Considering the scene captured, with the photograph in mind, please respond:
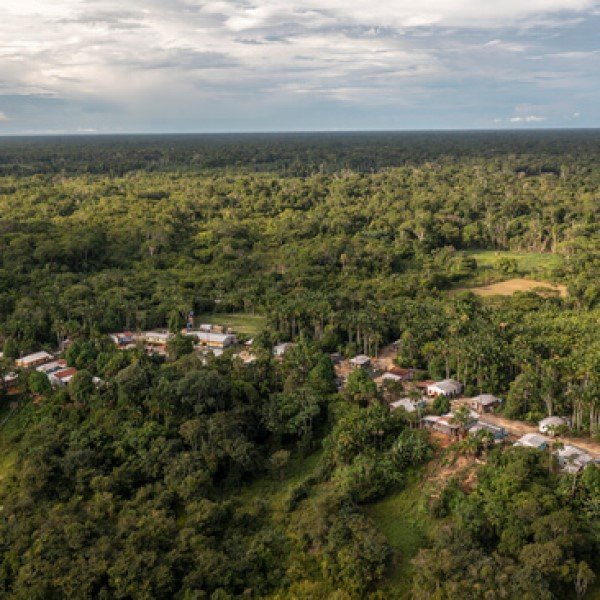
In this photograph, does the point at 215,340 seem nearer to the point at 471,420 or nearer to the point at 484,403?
the point at 484,403

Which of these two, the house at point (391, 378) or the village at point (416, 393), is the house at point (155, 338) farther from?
the house at point (391, 378)

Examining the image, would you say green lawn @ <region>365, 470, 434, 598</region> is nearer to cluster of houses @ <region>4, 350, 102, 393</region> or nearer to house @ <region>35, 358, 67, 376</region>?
cluster of houses @ <region>4, 350, 102, 393</region>

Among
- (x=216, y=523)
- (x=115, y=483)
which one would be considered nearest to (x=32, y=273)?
(x=115, y=483)

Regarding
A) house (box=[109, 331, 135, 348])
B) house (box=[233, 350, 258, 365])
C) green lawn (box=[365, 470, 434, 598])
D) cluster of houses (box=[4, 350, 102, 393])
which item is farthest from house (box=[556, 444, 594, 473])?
house (box=[109, 331, 135, 348])

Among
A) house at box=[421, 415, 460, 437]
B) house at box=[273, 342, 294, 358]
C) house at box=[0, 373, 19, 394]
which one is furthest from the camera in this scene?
house at box=[273, 342, 294, 358]

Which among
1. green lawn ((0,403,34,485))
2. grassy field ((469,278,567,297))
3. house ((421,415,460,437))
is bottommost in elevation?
green lawn ((0,403,34,485))

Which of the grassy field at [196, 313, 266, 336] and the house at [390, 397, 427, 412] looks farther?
the grassy field at [196, 313, 266, 336]

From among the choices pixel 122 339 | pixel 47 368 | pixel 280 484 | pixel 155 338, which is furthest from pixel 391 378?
pixel 47 368

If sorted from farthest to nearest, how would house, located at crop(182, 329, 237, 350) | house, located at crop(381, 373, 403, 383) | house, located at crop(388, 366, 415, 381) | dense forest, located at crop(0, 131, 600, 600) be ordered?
house, located at crop(182, 329, 237, 350)
house, located at crop(388, 366, 415, 381)
house, located at crop(381, 373, 403, 383)
dense forest, located at crop(0, 131, 600, 600)
